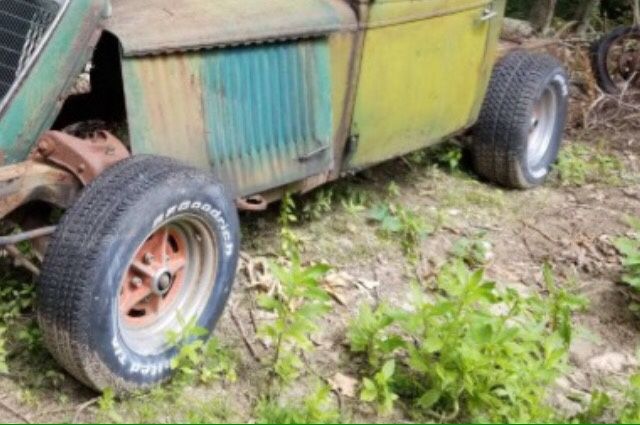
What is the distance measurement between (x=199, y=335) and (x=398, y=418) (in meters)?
0.76

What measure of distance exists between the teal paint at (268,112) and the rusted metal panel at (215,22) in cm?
7

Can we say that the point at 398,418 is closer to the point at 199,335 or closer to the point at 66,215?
the point at 199,335

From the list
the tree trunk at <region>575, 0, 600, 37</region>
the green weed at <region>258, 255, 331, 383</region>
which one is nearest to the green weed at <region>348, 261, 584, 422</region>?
the green weed at <region>258, 255, 331, 383</region>

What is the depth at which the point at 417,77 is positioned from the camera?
197 inches

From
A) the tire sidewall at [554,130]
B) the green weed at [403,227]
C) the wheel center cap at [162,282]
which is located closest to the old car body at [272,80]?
the green weed at [403,227]

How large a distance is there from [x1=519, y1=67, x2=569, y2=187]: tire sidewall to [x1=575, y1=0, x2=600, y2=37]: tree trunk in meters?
2.66

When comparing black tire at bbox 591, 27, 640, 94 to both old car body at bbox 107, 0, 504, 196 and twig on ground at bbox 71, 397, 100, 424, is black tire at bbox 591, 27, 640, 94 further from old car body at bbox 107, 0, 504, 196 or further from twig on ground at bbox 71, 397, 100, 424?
twig on ground at bbox 71, 397, 100, 424

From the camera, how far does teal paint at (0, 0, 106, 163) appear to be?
3.59 metres

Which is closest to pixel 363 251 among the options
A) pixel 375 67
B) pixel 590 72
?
pixel 375 67

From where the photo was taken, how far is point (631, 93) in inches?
299

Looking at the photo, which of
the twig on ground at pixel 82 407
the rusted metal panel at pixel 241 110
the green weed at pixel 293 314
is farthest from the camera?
the rusted metal panel at pixel 241 110

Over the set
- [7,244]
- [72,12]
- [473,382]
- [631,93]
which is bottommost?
[631,93]

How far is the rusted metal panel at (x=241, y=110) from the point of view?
383 centimetres

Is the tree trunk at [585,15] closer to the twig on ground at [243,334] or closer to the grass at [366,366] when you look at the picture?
the grass at [366,366]
